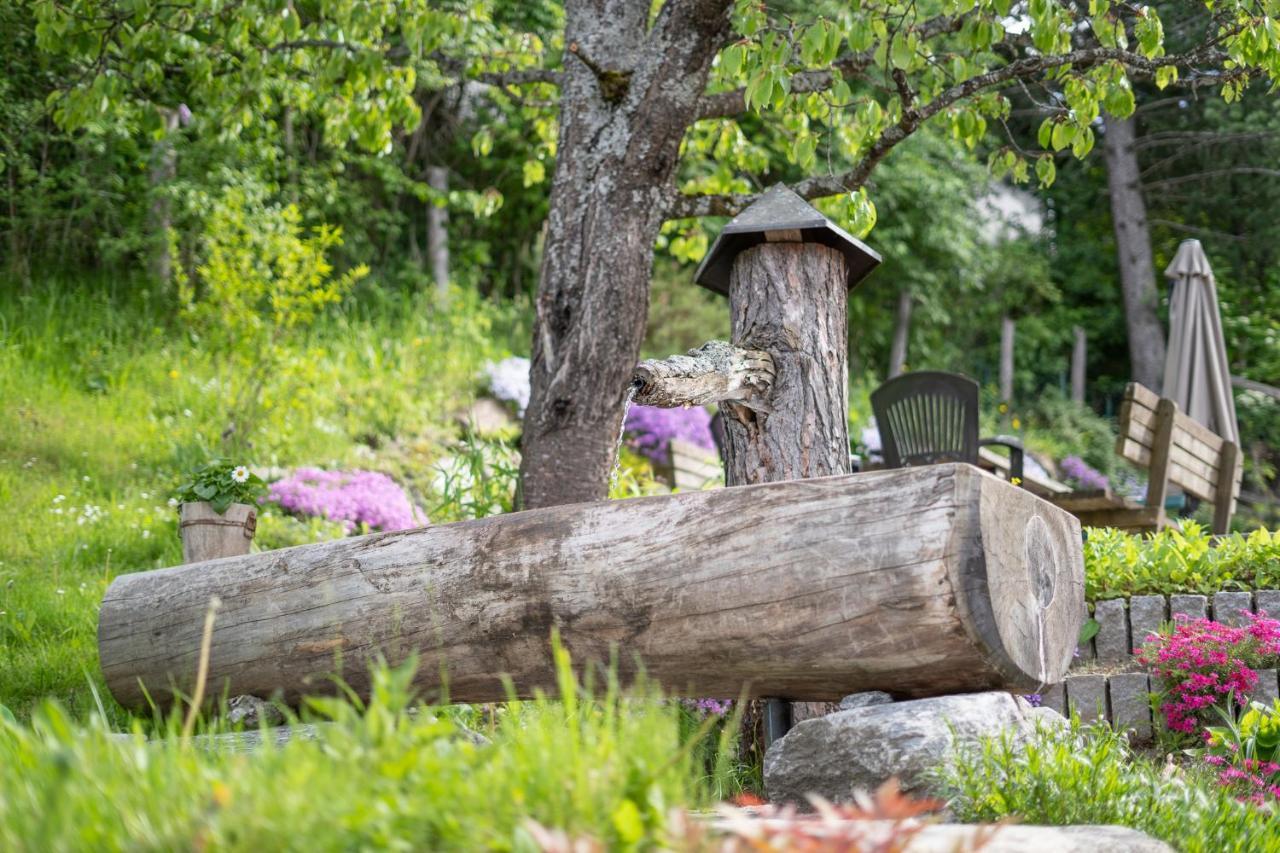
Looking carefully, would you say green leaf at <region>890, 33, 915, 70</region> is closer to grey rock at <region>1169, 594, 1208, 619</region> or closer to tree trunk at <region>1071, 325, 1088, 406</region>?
grey rock at <region>1169, 594, 1208, 619</region>

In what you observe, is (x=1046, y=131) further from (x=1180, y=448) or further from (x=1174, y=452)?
(x=1180, y=448)

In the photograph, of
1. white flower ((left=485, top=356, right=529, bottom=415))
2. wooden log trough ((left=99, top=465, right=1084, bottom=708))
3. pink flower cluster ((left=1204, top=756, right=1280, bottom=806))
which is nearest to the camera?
wooden log trough ((left=99, top=465, right=1084, bottom=708))

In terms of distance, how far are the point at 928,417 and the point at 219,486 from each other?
12.4ft

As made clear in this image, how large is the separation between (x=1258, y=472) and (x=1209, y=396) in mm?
5653

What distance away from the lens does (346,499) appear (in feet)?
21.3

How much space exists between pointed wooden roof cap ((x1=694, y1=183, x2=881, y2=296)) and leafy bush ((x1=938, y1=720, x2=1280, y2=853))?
5.34 feet

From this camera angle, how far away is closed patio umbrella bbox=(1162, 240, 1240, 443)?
8.38 m

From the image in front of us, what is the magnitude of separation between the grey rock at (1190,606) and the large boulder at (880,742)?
175 centimetres

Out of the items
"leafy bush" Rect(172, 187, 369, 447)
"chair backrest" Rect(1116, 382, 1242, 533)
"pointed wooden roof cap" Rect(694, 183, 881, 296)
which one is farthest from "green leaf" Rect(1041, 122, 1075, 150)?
"leafy bush" Rect(172, 187, 369, 447)

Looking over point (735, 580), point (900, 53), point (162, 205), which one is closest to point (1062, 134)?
point (900, 53)

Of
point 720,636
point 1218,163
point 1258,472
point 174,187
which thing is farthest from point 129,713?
point 1218,163

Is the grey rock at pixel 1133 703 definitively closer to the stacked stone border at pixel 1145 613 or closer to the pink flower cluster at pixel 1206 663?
the pink flower cluster at pixel 1206 663

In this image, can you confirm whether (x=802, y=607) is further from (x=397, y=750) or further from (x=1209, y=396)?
(x=1209, y=396)

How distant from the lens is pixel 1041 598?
2.75m
